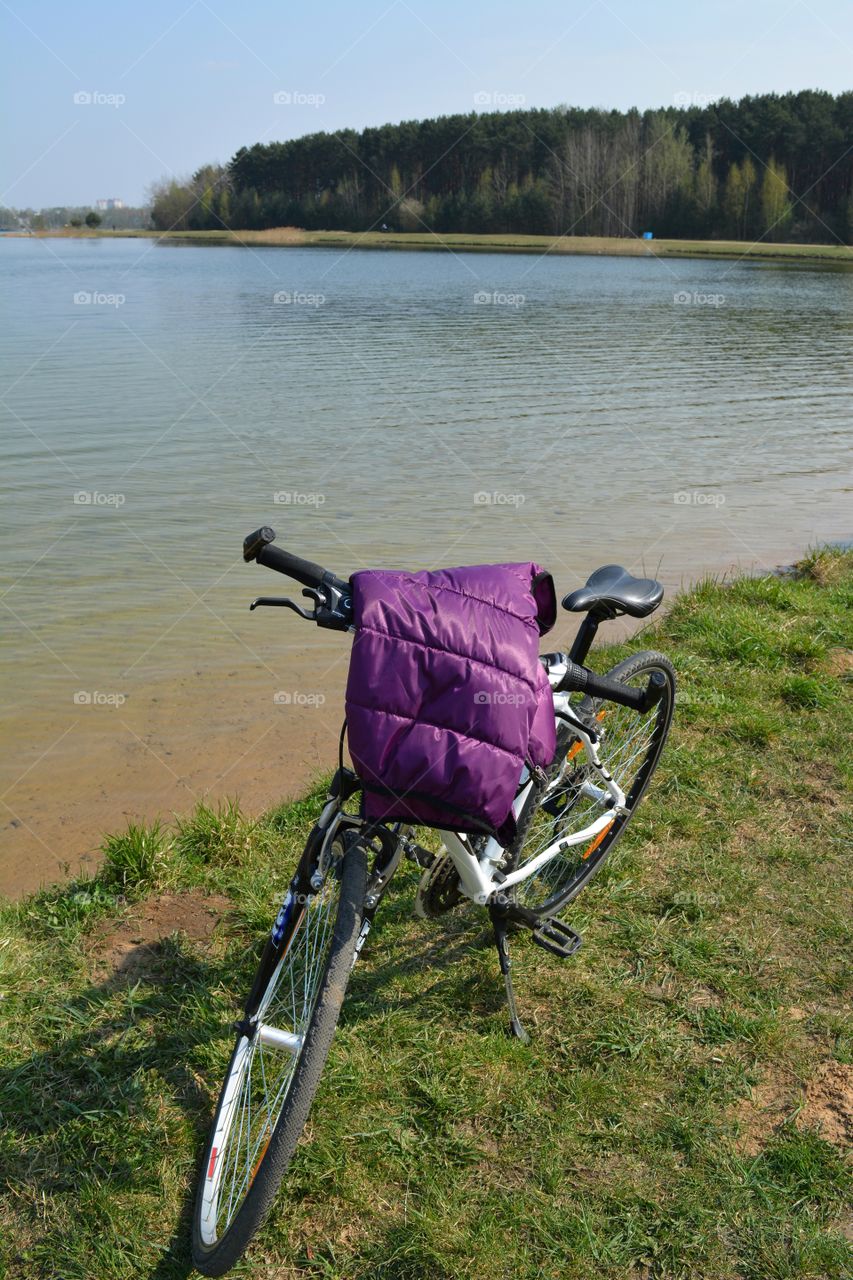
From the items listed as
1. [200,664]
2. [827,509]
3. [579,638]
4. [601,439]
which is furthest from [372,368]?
[579,638]

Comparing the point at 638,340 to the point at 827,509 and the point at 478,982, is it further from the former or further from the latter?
the point at 478,982

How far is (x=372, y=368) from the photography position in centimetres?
1897

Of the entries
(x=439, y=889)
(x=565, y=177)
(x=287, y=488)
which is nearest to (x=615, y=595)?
(x=439, y=889)

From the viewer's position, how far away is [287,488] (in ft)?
35.9

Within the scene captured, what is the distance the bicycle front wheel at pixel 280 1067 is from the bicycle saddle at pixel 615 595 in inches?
48.9

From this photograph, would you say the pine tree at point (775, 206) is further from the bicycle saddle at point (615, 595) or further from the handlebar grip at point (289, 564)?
the handlebar grip at point (289, 564)

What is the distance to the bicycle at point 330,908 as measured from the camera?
7.77ft

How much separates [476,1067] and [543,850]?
745 mm

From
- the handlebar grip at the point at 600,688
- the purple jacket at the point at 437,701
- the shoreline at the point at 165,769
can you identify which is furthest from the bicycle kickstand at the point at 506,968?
the shoreline at the point at 165,769

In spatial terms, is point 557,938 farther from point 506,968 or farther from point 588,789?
point 588,789

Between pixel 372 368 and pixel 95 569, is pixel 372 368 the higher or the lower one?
the higher one

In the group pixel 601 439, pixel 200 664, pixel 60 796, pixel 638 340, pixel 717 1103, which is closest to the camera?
pixel 717 1103

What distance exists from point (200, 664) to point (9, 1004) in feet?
11.8

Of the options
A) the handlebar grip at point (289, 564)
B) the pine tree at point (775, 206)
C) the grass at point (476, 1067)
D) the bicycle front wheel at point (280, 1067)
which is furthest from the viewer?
the pine tree at point (775, 206)
